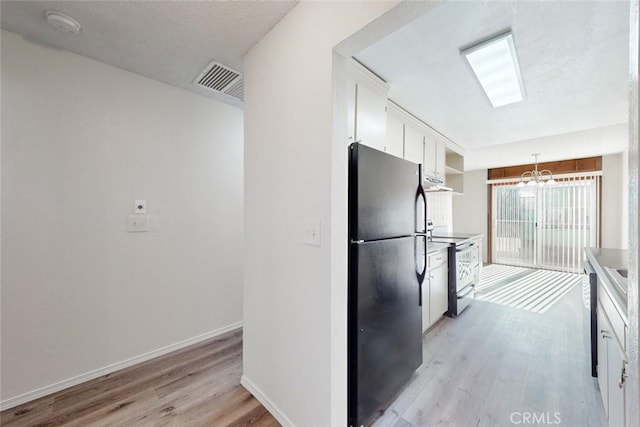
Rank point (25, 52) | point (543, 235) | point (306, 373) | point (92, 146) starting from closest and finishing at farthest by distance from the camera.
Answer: point (306, 373) → point (25, 52) → point (92, 146) → point (543, 235)

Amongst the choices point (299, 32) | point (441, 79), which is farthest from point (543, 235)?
point (299, 32)

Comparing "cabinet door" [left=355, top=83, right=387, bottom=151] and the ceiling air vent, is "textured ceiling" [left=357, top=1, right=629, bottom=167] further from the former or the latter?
the ceiling air vent

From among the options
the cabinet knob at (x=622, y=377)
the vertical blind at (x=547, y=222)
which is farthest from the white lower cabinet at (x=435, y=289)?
the vertical blind at (x=547, y=222)

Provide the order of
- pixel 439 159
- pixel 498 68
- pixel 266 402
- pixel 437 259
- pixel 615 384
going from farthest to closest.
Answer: pixel 439 159
pixel 437 259
pixel 498 68
pixel 266 402
pixel 615 384

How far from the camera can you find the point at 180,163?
2.38 m

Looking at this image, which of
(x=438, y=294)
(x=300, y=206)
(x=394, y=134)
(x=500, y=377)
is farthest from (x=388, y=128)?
(x=500, y=377)

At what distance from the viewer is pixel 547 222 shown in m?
5.70

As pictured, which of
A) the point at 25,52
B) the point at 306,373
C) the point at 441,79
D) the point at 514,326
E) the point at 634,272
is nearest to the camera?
the point at 634,272

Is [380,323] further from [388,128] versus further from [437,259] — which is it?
[388,128]

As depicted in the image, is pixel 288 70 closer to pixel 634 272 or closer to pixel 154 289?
pixel 634 272

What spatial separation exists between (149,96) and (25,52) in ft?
2.31

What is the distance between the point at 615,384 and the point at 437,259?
Result: 1571mm

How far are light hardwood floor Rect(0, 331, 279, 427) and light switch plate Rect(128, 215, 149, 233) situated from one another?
3.69 ft

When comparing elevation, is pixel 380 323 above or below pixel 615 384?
above
